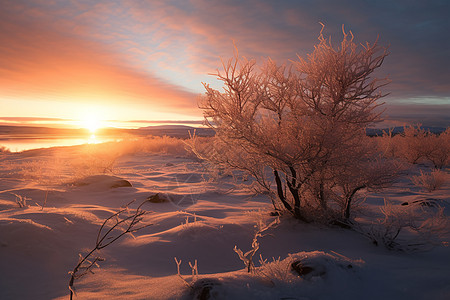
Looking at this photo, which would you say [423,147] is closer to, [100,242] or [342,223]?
[342,223]

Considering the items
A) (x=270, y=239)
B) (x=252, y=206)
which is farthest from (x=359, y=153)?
(x=252, y=206)

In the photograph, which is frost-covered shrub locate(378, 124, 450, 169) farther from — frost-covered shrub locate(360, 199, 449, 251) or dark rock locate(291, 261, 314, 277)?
dark rock locate(291, 261, 314, 277)

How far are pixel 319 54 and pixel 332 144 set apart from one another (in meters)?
1.46

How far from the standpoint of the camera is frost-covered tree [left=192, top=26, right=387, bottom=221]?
3791 mm

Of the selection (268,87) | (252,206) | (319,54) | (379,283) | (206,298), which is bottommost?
(252,206)

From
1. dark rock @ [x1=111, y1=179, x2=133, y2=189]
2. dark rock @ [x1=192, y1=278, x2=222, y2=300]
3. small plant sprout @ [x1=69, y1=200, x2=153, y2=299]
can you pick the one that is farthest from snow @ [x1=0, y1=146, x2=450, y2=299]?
dark rock @ [x1=111, y1=179, x2=133, y2=189]

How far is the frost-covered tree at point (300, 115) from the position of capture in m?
3.79

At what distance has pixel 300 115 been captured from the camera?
13.8 feet

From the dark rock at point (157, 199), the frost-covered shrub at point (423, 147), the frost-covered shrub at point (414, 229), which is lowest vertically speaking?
the dark rock at point (157, 199)

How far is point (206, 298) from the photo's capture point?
6.22ft

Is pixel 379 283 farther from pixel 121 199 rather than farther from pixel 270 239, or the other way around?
pixel 121 199

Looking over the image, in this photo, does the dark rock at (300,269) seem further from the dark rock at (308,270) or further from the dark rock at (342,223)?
the dark rock at (342,223)

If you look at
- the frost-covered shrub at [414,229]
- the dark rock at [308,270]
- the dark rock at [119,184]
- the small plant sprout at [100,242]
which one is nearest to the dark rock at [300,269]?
the dark rock at [308,270]

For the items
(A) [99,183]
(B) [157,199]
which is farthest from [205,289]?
(A) [99,183]
